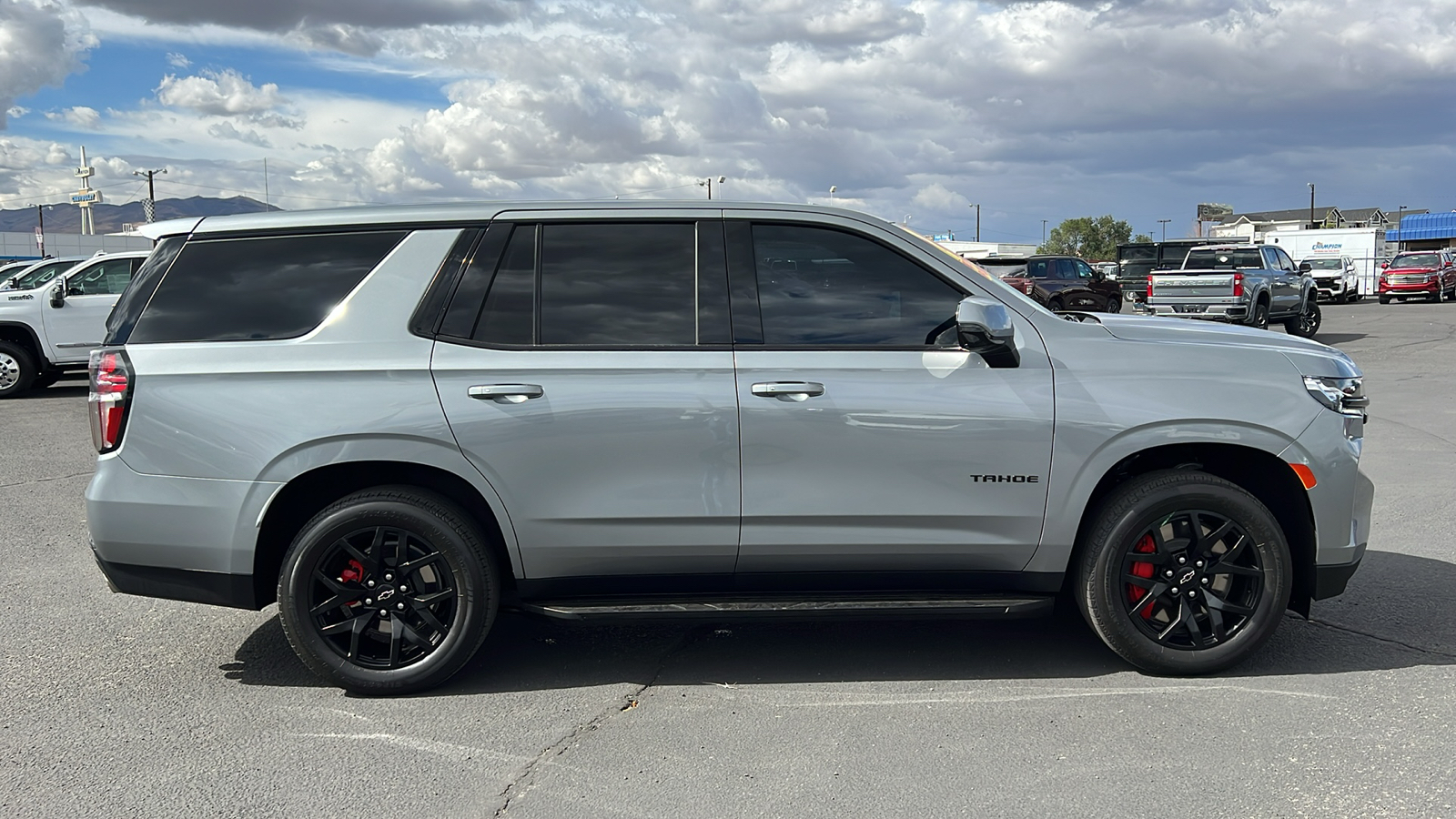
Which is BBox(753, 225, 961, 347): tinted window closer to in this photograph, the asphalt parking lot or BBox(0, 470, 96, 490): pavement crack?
the asphalt parking lot

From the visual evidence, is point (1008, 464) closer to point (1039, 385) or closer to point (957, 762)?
point (1039, 385)

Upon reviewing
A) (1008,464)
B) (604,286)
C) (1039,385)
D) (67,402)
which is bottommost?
(67,402)

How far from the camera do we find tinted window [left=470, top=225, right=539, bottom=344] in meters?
4.24

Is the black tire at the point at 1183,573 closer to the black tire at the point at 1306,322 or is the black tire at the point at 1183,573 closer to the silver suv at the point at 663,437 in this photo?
the silver suv at the point at 663,437

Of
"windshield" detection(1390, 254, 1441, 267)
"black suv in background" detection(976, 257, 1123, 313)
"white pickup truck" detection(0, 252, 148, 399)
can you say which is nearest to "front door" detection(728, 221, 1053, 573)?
"white pickup truck" detection(0, 252, 148, 399)

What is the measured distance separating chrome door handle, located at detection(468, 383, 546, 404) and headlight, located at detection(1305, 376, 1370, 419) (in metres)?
2.88

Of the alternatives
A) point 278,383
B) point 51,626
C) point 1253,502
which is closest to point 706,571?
point 278,383

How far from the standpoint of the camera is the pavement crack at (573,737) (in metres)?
3.50

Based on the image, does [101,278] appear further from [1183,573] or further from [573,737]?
[1183,573]

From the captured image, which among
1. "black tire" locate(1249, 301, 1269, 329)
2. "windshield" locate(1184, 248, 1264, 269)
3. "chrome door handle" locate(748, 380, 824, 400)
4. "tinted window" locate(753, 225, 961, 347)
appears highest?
"tinted window" locate(753, 225, 961, 347)

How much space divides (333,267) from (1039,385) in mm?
2668

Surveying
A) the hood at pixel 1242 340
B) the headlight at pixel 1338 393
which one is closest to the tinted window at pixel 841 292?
the hood at pixel 1242 340

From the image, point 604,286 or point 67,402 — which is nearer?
point 604,286

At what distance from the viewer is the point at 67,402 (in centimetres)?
1455
